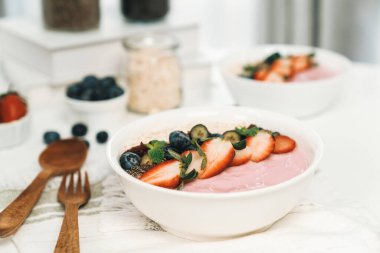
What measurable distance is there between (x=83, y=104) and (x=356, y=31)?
124 cm

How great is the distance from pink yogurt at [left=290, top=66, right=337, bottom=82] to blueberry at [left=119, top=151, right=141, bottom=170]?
0.52 meters

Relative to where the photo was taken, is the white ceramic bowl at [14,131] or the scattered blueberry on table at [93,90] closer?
the white ceramic bowl at [14,131]

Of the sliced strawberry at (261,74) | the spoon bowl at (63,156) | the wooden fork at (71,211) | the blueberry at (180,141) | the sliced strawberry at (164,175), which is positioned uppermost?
the sliced strawberry at (261,74)

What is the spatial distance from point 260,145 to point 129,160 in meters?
0.19

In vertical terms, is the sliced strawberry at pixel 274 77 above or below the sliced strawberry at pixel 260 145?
above

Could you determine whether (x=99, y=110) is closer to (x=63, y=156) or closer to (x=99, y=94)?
(x=99, y=94)

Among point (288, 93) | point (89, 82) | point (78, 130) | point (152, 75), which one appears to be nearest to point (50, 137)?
point (78, 130)

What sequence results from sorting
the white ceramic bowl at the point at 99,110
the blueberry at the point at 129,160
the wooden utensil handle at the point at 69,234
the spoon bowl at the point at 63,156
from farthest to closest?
the white ceramic bowl at the point at 99,110, the spoon bowl at the point at 63,156, the blueberry at the point at 129,160, the wooden utensil handle at the point at 69,234

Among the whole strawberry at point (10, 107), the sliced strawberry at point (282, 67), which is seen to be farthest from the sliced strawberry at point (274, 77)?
the whole strawberry at point (10, 107)

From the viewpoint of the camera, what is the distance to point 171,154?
87 centimetres

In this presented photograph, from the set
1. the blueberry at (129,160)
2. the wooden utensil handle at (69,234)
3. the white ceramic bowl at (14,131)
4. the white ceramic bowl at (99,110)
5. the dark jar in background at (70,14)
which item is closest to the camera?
the wooden utensil handle at (69,234)

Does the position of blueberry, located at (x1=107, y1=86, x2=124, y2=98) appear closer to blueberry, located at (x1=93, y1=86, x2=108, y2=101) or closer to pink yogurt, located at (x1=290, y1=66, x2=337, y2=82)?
blueberry, located at (x1=93, y1=86, x2=108, y2=101)

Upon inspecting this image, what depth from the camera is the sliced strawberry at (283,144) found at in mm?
950

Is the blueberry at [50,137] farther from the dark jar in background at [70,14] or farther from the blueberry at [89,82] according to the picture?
the dark jar in background at [70,14]
